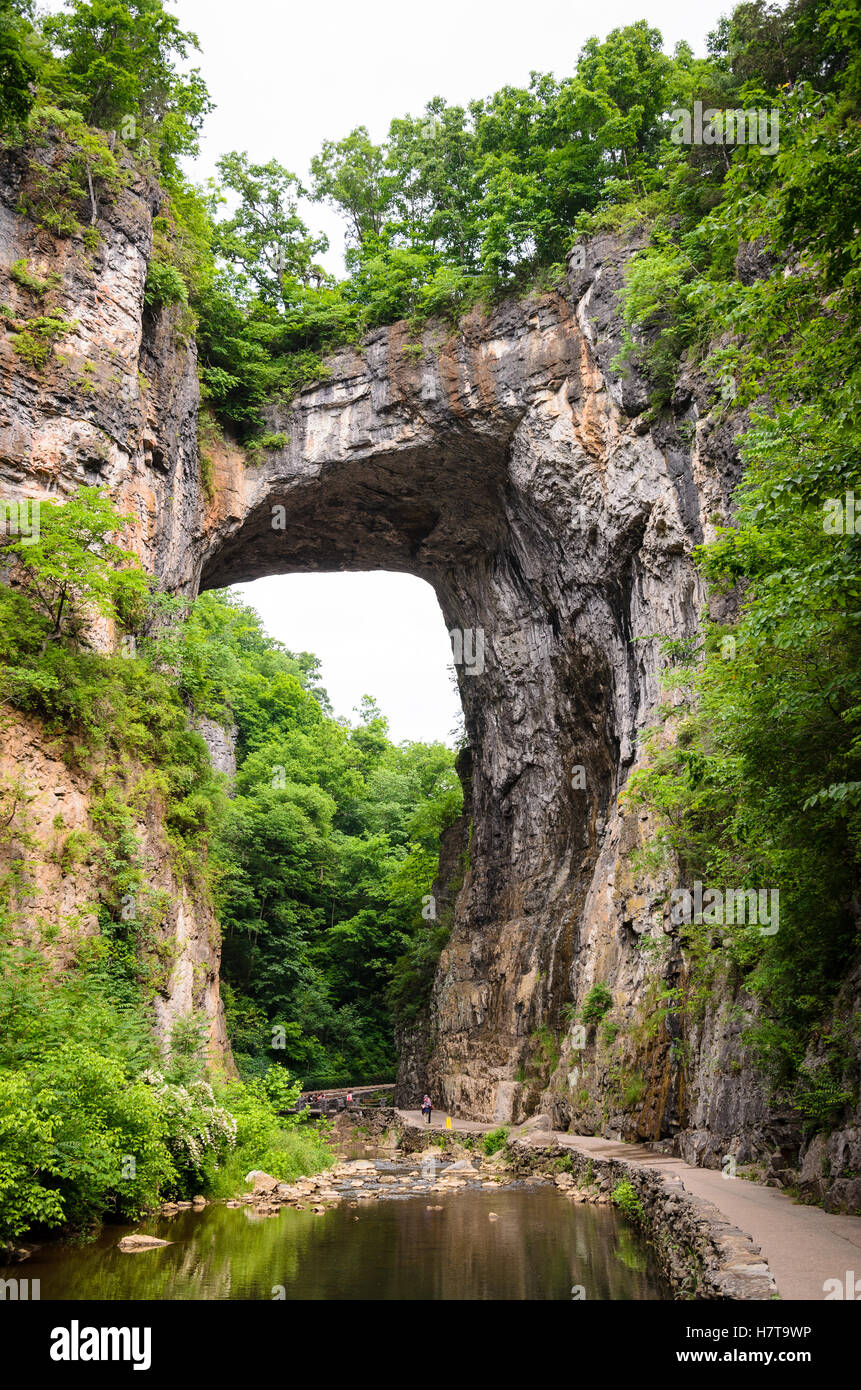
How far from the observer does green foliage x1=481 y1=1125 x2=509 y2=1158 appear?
18.2 metres

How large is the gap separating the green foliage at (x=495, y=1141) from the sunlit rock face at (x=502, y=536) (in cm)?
116

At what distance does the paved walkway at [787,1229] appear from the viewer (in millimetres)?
5133

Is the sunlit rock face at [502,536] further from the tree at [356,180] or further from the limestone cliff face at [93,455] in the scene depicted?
the tree at [356,180]

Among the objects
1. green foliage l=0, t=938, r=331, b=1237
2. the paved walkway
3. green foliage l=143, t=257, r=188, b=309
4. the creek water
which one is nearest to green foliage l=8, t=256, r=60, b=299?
green foliage l=143, t=257, r=188, b=309

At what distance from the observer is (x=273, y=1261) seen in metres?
7.72

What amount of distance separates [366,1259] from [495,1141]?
1148cm

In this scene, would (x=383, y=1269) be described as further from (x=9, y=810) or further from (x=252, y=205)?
(x=252, y=205)

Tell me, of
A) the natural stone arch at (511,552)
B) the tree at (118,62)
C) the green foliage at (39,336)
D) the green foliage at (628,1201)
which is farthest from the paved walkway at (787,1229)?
the tree at (118,62)

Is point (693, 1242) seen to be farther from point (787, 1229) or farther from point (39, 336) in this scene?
point (39, 336)

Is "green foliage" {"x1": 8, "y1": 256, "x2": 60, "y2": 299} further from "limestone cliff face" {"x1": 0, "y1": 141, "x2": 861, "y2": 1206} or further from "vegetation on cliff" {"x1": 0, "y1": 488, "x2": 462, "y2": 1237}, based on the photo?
"vegetation on cliff" {"x1": 0, "y1": 488, "x2": 462, "y2": 1237}

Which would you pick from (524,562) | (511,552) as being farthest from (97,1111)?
(511,552)

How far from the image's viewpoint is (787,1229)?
6520 mm

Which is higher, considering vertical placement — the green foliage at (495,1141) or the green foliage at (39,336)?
the green foliage at (39,336)
